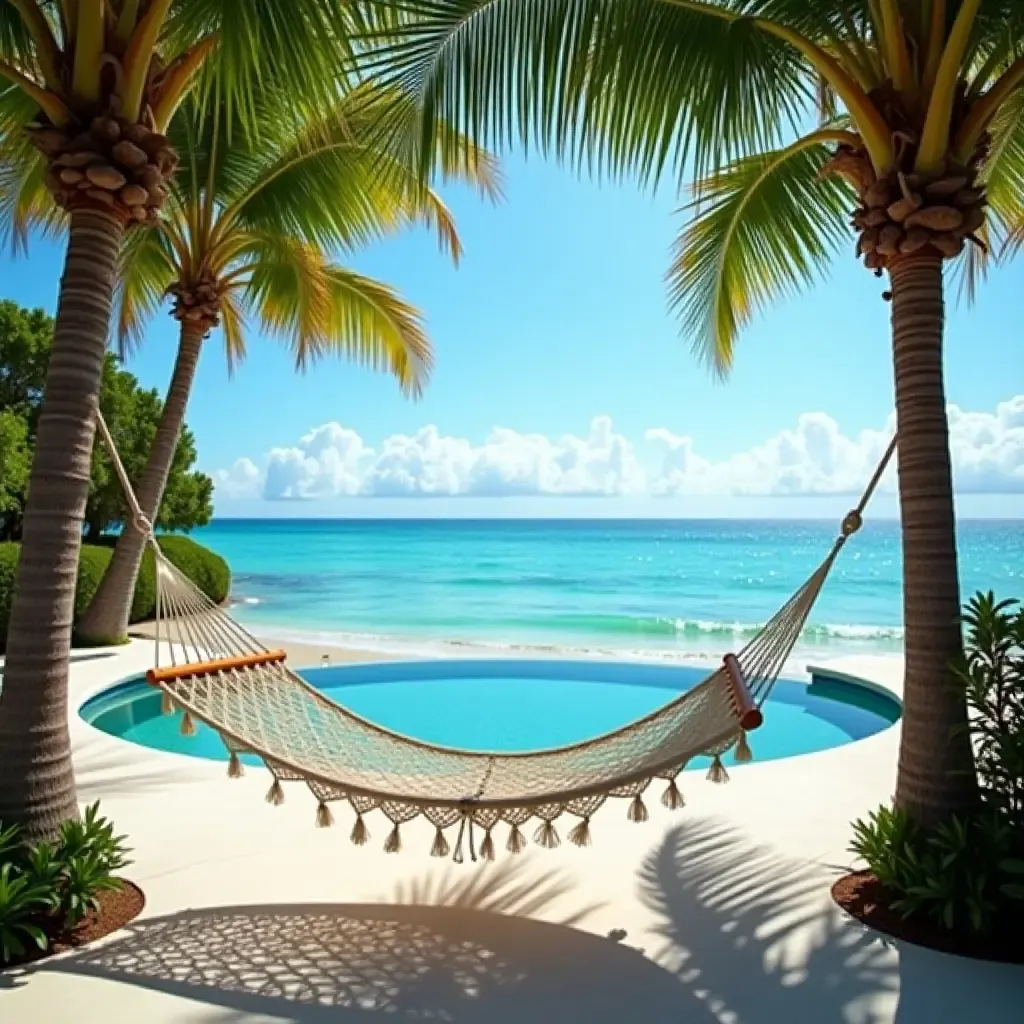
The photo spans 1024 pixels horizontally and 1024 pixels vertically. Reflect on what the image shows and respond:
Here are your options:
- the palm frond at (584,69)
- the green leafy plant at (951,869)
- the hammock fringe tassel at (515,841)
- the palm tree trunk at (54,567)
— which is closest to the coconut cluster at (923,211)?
the palm frond at (584,69)

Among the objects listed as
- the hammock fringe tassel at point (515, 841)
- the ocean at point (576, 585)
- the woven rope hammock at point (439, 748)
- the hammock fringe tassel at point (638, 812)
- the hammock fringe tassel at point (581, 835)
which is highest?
the woven rope hammock at point (439, 748)

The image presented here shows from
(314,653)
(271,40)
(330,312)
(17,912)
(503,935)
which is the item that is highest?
(330,312)

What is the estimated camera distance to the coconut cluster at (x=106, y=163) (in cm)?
223

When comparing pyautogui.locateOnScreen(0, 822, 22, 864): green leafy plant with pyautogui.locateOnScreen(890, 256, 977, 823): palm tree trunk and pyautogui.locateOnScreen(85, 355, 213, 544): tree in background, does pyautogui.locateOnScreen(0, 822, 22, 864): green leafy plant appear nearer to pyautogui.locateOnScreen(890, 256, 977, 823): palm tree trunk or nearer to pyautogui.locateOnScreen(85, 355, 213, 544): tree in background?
pyautogui.locateOnScreen(890, 256, 977, 823): palm tree trunk

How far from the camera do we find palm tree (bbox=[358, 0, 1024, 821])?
7.43 feet

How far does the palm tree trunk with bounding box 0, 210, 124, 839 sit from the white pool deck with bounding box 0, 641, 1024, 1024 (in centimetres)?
44

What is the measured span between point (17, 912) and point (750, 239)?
3510mm

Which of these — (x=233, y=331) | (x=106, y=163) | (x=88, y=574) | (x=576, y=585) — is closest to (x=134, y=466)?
(x=88, y=574)

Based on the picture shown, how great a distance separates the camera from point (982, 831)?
6.89 feet

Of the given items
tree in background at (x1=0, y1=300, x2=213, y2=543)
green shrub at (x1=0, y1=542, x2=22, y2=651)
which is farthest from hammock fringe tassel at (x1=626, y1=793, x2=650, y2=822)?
tree in background at (x1=0, y1=300, x2=213, y2=543)

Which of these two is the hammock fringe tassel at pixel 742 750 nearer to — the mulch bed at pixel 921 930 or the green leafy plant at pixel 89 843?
the mulch bed at pixel 921 930

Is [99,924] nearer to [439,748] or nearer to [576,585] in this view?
[439,748]

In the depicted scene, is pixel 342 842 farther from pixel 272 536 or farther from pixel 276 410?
pixel 272 536

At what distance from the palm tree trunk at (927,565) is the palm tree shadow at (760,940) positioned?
0.41m
